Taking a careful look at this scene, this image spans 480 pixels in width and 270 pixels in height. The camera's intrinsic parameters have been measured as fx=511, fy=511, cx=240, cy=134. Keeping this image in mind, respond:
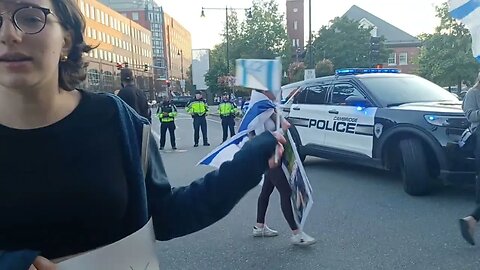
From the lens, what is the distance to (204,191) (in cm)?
173

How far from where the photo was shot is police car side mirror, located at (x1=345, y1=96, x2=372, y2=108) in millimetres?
8055

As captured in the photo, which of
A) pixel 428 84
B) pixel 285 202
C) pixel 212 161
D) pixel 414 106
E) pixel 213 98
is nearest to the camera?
pixel 212 161

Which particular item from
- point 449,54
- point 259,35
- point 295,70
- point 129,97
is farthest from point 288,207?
point 449,54

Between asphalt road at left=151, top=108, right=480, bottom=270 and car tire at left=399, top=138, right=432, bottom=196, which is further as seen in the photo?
car tire at left=399, top=138, right=432, bottom=196

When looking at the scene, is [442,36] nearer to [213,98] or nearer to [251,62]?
[213,98]

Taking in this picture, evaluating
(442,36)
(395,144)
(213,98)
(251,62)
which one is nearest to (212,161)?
(251,62)

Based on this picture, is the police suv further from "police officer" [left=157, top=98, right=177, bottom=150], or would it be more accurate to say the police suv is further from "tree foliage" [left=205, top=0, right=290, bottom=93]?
"tree foliage" [left=205, top=0, right=290, bottom=93]

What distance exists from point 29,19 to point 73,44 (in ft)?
0.72

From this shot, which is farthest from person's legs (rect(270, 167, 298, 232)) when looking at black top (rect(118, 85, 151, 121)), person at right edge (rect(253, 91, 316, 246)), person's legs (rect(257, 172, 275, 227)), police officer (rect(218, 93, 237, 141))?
police officer (rect(218, 93, 237, 141))

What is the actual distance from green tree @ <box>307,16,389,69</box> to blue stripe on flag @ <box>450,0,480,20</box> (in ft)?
141

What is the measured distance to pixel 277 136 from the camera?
1765 mm

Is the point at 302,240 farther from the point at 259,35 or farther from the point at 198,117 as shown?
the point at 259,35

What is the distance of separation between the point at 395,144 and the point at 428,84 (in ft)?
5.90

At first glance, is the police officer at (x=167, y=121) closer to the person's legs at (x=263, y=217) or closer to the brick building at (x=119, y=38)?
the person's legs at (x=263, y=217)
